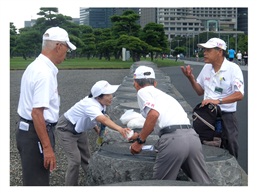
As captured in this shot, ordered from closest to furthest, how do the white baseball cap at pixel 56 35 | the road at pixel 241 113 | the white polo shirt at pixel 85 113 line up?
the white baseball cap at pixel 56 35 → the white polo shirt at pixel 85 113 → the road at pixel 241 113

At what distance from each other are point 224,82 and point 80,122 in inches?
49.6

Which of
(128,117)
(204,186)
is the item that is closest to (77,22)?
(128,117)

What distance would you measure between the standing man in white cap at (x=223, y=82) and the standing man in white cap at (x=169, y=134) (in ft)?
2.56

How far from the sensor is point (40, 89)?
3066mm

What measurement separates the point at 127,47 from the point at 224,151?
37.2 ft

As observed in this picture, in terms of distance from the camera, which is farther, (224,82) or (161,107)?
(224,82)

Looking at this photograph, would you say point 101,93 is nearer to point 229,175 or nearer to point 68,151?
point 68,151

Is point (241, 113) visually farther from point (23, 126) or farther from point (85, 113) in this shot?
point (23, 126)

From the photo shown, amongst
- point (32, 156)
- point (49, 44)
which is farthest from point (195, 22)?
point (32, 156)

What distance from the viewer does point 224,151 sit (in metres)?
4.08

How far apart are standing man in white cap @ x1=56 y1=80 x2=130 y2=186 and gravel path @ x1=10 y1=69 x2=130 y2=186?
1.57ft

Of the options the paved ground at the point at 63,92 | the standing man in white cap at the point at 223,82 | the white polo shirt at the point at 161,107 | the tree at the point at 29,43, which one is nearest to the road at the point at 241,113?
the paved ground at the point at 63,92

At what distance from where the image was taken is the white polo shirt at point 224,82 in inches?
159

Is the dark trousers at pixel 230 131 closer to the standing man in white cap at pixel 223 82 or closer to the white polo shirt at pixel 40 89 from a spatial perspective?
the standing man in white cap at pixel 223 82
